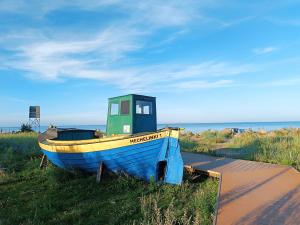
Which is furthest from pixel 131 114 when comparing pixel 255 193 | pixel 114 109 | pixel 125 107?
pixel 255 193

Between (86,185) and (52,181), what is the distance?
132cm

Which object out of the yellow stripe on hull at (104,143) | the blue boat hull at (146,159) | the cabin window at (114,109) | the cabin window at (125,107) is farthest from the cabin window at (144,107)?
the blue boat hull at (146,159)

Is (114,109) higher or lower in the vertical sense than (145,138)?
higher

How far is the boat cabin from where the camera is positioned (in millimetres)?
11602

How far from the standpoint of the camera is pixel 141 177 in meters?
10.4

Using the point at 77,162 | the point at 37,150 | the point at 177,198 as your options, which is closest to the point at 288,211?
the point at 177,198

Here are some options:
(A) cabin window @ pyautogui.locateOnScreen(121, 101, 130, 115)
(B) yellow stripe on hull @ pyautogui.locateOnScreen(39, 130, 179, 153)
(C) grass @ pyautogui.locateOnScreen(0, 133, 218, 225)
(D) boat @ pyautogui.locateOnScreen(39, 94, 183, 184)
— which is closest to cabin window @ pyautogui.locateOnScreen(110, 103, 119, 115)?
(D) boat @ pyautogui.locateOnScreen(39, 94, 183, 184)

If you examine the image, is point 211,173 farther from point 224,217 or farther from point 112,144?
point 224,217

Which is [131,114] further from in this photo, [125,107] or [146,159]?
[146,159]

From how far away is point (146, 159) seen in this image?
9.99 metres

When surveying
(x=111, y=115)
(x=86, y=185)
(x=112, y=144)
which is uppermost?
(x=111, y=115)

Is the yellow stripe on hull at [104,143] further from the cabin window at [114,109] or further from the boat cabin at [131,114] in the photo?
the cabin window at [114,109]

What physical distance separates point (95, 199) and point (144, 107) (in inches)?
164

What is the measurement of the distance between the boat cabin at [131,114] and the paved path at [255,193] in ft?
7.41
